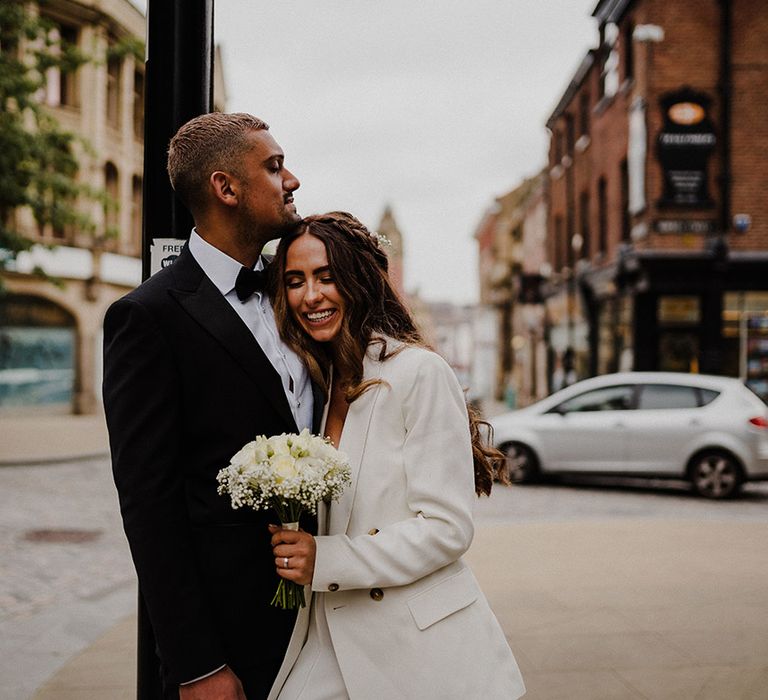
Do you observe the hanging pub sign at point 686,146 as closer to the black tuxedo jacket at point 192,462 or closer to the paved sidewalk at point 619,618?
the paved sidewalk at point 619,618

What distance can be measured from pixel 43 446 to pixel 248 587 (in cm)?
1799

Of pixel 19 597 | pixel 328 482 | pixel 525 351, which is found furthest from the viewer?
pixel 525 351

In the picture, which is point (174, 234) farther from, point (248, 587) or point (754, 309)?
point (754, 309)

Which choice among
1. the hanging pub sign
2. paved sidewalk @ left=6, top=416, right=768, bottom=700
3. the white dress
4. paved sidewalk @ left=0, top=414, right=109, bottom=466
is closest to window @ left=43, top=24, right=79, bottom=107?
paved sidewalk @ left=0, top=414, right=109, bottom=466

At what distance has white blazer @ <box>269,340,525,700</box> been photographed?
7.89ft

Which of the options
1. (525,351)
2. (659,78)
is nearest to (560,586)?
(659,78)

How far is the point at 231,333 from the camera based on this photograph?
2441mm

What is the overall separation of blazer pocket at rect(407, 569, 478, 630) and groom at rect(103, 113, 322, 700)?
0.35 metres

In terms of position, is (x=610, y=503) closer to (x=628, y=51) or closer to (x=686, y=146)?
(x=686, y=146)

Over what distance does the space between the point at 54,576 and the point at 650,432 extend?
8.03m

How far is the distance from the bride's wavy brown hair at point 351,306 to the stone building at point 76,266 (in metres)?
27.7

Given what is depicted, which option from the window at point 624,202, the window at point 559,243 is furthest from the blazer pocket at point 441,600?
the window at point 559,243

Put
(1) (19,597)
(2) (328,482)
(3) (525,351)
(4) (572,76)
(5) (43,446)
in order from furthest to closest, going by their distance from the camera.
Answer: (3) (525,351)
(4) (572,76)
(5) (43,446)
(1) (19,597)
(2) (328,482)

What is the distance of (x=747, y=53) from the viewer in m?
20.6
